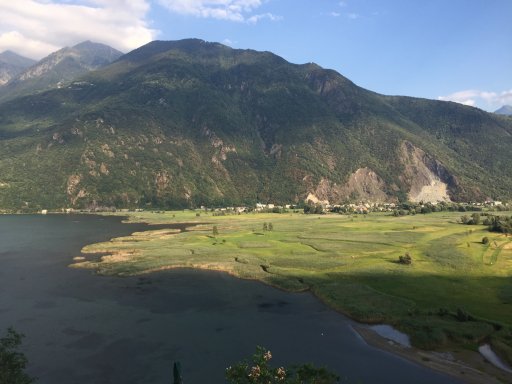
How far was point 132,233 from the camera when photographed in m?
170

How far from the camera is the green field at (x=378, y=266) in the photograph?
6525cm

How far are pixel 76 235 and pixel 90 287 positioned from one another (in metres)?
86.8

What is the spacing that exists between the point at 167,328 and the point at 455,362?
41.4 m

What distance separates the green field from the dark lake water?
6.54 metres

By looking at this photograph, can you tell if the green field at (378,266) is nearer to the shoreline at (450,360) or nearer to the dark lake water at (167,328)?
the shoreline at (450,360)

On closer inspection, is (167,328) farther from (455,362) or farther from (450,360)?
(455,362)

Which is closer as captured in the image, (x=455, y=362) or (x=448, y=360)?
(x=455, y=362)

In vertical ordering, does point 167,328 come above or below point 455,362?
above

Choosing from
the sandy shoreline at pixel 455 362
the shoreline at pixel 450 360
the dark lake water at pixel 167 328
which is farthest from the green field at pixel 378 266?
the dark lake water at pixel 167 328

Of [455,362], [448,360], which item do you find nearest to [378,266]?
[448,360]

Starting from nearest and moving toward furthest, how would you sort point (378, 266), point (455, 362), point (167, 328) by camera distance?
point (455, 362), point (167, 328), point (378, 266)

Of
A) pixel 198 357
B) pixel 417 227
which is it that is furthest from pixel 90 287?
pixel 417 227

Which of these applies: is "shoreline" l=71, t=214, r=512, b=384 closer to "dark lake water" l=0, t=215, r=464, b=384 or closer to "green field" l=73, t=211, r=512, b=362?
"dark lake water" l=0, t=215, r=464, b=384

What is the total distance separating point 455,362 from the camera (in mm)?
53469
